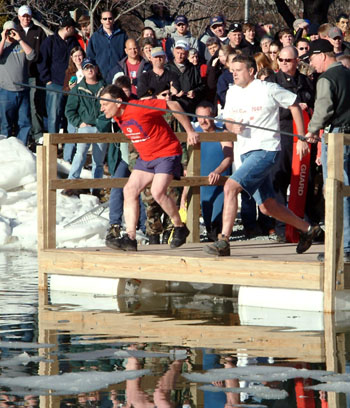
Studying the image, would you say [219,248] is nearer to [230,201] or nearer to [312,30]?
[230,201]

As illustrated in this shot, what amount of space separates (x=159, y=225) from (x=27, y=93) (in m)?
4.90

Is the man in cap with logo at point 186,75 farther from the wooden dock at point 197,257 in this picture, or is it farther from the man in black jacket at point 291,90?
the wooden dock at point 197,257

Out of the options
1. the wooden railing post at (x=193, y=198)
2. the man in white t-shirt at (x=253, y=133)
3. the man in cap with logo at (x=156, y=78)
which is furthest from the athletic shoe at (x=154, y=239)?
the man in white t-shirt at (x=253, y=133)

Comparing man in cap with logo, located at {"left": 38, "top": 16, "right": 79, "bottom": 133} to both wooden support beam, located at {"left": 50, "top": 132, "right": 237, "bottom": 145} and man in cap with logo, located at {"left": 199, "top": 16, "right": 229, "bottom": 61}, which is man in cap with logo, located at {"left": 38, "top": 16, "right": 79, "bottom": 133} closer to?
man in cap with logo, located at {"left": 199, "top": 16, "right": 229, "bottom": 61}

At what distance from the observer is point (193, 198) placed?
11930mm

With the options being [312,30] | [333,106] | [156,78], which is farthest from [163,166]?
[312,30]

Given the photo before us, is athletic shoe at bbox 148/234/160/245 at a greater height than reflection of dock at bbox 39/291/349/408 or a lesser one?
greater

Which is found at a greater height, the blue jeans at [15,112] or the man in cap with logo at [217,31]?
the man in cap with logo at [217,31]

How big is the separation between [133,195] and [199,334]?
8.80ft

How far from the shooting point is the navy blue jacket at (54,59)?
17.2 meters

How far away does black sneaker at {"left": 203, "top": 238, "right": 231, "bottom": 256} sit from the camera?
387 inches

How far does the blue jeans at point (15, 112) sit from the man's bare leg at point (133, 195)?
691 centimetres

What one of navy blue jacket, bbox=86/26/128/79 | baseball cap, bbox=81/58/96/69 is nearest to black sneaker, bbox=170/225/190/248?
baseball cap, bbox=81/58/96/69

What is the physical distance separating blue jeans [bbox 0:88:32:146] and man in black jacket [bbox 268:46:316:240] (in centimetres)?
555
